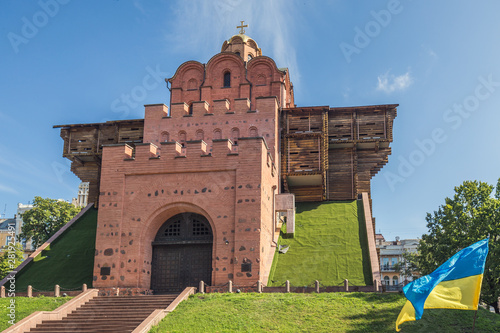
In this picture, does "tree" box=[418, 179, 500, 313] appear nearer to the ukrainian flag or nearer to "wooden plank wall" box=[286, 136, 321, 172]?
"wooden plank wall" box=[286, 136, 321, 172]

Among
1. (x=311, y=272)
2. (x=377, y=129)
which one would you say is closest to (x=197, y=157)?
(x=311, y=272)

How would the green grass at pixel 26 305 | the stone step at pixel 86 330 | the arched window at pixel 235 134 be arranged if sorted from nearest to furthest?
the stone step at pixel 86 330, the green grass at pixel 26 305, the arched window at pixel 235 134

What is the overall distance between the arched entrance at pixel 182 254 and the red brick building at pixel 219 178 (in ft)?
0.16

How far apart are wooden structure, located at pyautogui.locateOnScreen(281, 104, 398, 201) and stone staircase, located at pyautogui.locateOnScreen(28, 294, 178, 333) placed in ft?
43.6

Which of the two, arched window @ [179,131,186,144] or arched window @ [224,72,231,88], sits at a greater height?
arched window @ [224,72,231,88]

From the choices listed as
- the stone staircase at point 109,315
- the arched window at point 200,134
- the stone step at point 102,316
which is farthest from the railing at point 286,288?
the arched window at point 200,134

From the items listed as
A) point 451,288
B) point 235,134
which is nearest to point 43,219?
point 235,134

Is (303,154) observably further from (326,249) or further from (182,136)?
(182,136)

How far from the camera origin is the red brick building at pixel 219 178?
25141mm

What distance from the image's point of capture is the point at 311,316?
1867 centimetres

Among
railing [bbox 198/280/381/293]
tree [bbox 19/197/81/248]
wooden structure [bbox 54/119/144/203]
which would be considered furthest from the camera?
tree [bbox 19/197/81/248]

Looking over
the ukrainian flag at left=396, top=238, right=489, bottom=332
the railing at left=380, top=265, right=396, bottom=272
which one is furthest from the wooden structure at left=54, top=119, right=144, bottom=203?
the railing at left=380, top=265, right=396, bottom=272

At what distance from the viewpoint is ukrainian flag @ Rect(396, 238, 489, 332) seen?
46.5 ft

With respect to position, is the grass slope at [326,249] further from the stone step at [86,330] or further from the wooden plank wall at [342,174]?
the stone step at [86,330]
